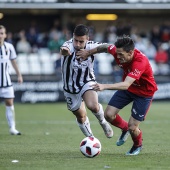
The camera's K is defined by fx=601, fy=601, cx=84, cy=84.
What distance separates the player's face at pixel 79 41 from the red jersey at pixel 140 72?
44cm

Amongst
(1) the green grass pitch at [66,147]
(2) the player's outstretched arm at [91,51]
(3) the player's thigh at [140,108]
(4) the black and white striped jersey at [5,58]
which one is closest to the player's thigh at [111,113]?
(3) the player's thigh at [140,108]

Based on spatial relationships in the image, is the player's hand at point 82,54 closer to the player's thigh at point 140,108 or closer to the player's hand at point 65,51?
the player's hand at point 65,51

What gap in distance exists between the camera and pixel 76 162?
8.80 metres

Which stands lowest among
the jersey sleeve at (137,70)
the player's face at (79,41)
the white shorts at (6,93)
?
the white shorts at (6,93)

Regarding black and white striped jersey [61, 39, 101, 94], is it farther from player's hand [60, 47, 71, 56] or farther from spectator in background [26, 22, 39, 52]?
spectator in background [26, 22, 39, 52]

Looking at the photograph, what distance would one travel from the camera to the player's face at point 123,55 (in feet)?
29.8

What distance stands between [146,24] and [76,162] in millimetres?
21128

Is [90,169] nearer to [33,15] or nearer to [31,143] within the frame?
[31,143]

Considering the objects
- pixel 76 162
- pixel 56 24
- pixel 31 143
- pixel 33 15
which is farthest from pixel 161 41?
pixel 76 162

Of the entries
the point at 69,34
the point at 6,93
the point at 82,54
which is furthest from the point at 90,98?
the point at 69,34

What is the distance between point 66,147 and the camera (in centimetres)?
1069

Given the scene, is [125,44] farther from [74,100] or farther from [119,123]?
[74,100]

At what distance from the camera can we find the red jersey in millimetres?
9109

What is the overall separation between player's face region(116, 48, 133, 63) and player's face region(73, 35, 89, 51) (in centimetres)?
94
